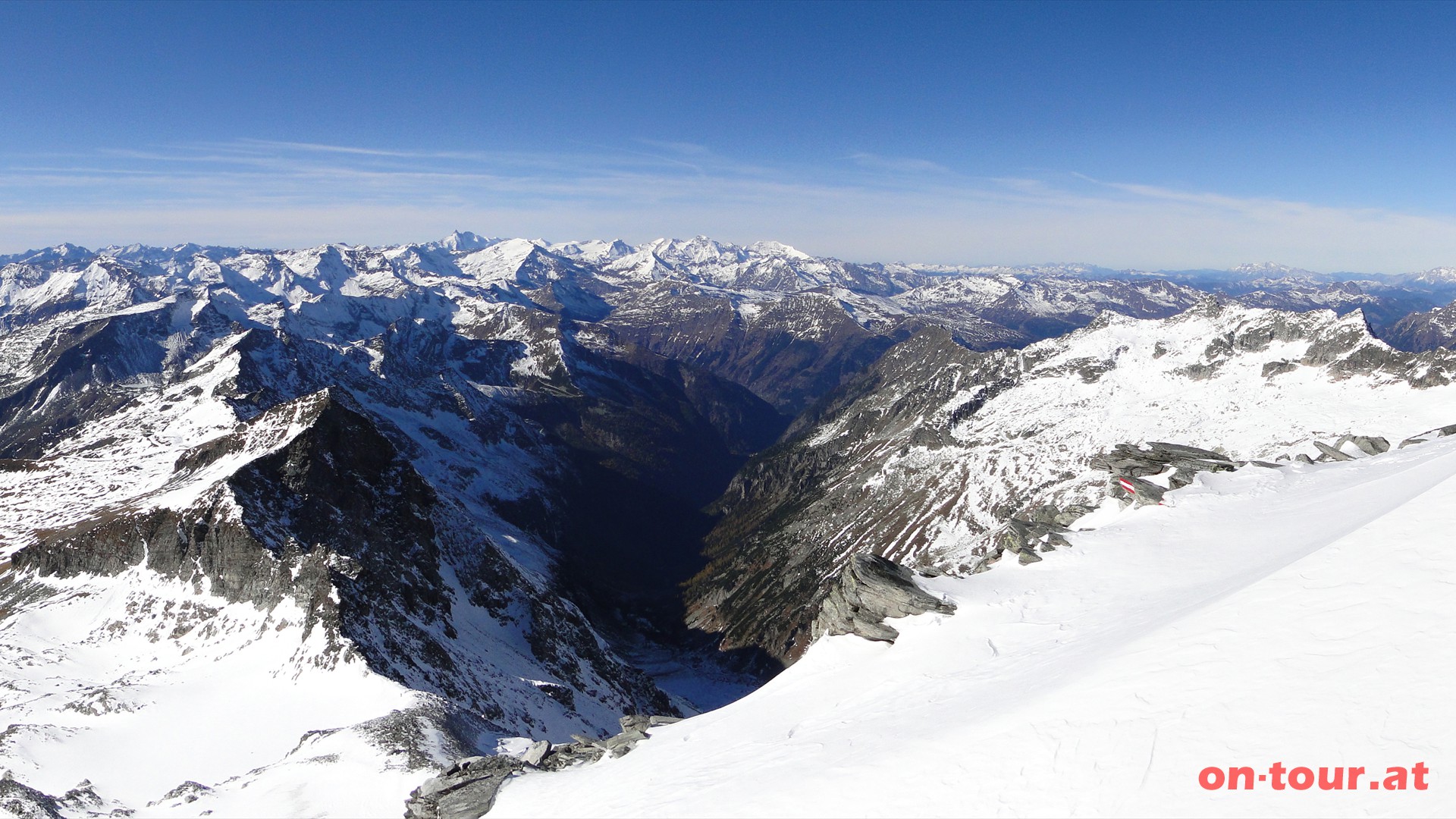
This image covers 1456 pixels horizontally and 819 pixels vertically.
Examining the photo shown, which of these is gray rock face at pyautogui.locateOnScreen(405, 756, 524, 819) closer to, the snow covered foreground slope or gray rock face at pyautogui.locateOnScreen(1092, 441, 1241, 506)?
the snow covered foreground slope

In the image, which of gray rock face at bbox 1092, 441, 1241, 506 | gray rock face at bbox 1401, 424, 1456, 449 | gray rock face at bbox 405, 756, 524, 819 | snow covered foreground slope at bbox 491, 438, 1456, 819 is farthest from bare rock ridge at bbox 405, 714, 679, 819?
gray rock face at bbox 1401, 424, 1456, 449

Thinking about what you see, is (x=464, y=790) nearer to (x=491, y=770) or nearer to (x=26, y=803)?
(x=491, y=770)

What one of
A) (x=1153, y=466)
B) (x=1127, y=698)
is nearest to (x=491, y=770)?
(x=1127, y=698)

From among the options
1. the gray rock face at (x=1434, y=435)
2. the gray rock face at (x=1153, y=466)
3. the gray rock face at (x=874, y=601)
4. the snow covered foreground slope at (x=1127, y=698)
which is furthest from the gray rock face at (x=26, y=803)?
the gray rock face at (x=1434, y=435)

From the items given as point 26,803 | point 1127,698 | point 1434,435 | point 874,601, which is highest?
point 1434,435

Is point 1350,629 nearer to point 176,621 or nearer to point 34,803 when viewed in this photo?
point 34,803

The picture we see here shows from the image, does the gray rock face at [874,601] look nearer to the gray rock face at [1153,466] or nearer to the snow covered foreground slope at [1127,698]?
the snow covered foreground slope at [1127,698]

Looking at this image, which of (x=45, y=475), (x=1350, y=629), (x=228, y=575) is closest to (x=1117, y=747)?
(x=1350, y=629)
